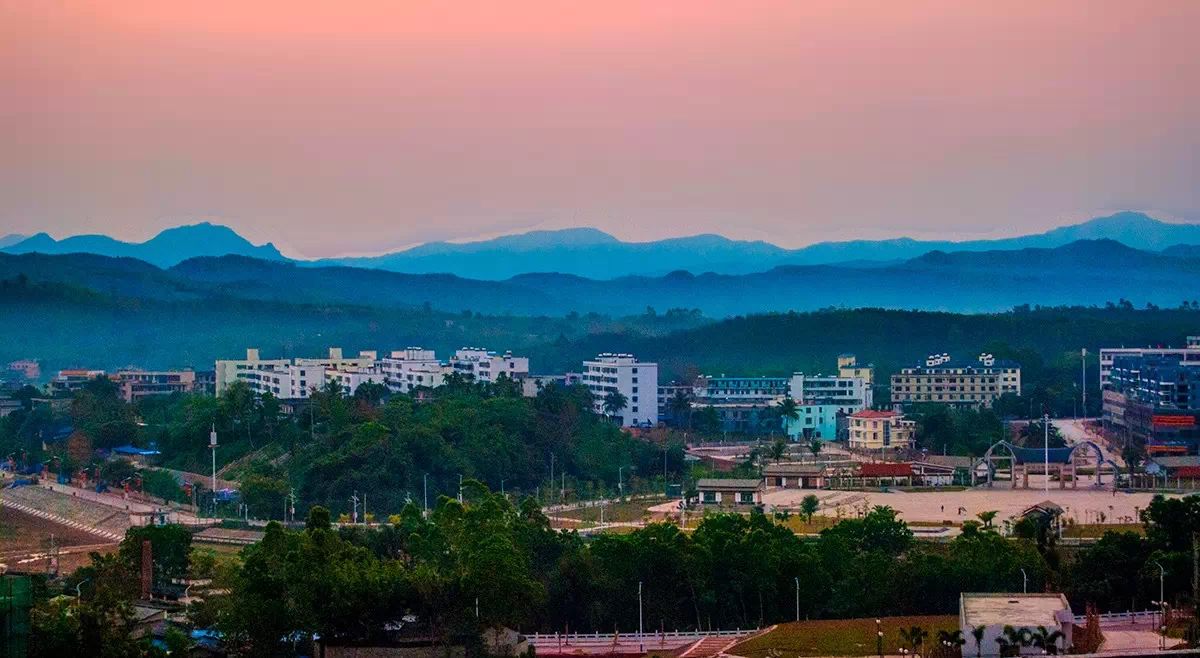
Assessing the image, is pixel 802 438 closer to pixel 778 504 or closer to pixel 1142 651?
pixel 778 504

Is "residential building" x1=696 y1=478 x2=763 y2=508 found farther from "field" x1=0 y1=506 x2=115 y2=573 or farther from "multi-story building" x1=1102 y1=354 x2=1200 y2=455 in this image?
"field" x1=0 y1=506 x2=115 y2=573

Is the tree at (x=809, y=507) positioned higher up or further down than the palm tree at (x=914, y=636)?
higher up

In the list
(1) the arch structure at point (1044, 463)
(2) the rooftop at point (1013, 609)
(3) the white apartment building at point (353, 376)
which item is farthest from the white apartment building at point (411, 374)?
(2) the rooftop at point (1013, 609)

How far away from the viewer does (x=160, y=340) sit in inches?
3620

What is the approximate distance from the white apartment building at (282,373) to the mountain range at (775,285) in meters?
63.9

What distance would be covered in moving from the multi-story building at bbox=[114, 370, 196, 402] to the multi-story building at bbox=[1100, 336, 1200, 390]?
25003 millimetres

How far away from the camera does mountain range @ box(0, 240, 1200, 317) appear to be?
13012cm

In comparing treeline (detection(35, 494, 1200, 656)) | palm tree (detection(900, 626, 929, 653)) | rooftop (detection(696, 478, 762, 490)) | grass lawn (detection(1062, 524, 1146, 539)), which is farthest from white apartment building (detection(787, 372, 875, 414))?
palm tree (detection(900, 626, 929, 653))

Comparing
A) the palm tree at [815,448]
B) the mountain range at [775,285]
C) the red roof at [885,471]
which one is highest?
the mountain range at [775,285]

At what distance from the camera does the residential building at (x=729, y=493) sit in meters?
32.3

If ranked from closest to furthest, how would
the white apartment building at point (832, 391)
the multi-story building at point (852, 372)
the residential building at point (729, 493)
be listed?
1. the residential building at point (729, 493)
2. the white apartment building at point (832, 391)
3. the multi-story building at point (852, 372)

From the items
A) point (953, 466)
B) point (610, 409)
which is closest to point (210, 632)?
point (953, 466)

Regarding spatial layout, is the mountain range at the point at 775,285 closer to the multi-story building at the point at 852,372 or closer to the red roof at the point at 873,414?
the multi-story building at the point at 852,372

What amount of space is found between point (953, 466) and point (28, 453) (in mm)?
19332
